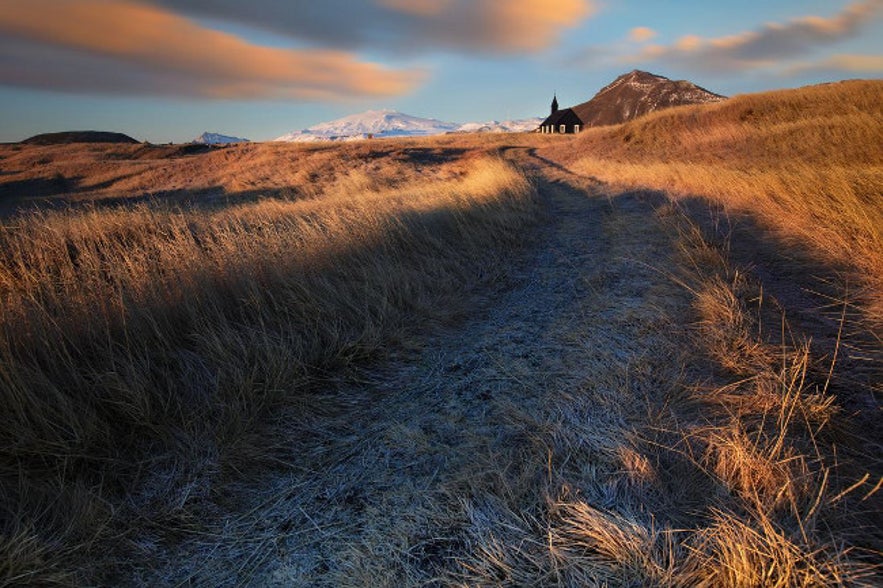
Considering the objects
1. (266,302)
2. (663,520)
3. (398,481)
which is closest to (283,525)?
(398,481)

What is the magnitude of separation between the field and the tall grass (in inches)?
0.7

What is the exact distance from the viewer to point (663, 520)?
167cm

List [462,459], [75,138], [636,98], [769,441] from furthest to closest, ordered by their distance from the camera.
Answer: [636,98] → [75,138] → [462,459] → [769,441]

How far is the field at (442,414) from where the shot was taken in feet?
5.32

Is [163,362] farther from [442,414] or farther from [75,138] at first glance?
[75,138]

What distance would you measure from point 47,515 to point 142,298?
186 cm

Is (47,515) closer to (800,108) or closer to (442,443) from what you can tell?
(442,443)

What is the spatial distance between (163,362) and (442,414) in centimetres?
194

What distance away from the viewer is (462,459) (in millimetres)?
2207

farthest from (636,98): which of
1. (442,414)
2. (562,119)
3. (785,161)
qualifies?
(442,414)

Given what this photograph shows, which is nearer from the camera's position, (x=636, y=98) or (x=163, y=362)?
(x=163, y=362)

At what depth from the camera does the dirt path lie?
5.54 ft

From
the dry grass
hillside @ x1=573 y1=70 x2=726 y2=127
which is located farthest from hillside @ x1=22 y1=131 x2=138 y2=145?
hillside @ x1=573 y1=70 x2=726 y2=127

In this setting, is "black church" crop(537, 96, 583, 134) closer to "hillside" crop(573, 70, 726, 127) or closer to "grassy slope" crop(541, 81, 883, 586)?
"hillside" crop(573, 70, 726, 127)
